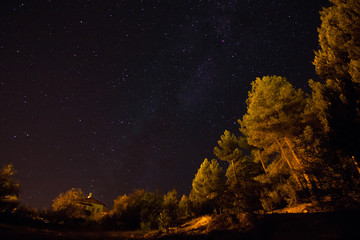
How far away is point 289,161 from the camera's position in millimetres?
14445

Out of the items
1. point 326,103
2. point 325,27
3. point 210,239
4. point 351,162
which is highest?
point 325,27

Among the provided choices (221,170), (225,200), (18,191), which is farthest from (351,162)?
(18,191)

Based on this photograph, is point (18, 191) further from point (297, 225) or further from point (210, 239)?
point (297, 225)

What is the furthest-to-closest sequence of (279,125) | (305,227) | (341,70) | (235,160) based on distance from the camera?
(235,160), (279,125), (341,70), (305,227)

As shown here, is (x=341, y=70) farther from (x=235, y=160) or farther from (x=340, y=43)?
(x=235, y=160)

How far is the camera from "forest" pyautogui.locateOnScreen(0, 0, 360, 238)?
25.6ft

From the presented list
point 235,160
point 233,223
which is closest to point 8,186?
point 233,223

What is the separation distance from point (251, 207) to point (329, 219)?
12.1 metres

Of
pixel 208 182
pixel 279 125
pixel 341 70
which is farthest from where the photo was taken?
pixel 208 182

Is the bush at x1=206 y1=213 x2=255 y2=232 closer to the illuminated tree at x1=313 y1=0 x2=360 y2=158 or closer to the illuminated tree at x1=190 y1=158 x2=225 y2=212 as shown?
the illuminated tree at x1=313 y1=0 x2=360 y2=158

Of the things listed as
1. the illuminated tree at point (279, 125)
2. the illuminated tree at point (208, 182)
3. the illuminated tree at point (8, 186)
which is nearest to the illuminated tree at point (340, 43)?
the illuminated tree at point (279, 125)

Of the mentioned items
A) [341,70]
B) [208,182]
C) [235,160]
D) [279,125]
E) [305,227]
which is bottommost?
[305,227]

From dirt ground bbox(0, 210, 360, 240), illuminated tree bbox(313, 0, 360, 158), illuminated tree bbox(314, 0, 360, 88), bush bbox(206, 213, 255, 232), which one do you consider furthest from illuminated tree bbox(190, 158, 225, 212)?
dirt ground bbox(0, 210, 360, 240)

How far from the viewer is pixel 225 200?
1725cm
